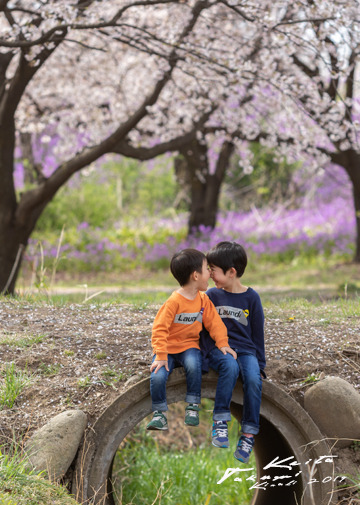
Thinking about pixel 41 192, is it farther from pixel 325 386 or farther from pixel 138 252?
pixel 138 252

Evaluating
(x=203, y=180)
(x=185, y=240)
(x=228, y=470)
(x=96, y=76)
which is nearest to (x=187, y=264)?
(x=228, y=470)

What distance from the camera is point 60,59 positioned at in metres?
11.2

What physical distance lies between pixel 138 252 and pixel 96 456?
10.8 metres

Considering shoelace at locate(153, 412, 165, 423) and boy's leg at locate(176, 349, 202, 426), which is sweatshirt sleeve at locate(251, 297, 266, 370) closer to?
boy's leg at locate(176, 349, 202, 426)

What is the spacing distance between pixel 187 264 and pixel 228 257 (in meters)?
0.32

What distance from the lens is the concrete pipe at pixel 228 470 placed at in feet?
12.0

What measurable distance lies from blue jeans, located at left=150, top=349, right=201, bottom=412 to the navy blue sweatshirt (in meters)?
0.17

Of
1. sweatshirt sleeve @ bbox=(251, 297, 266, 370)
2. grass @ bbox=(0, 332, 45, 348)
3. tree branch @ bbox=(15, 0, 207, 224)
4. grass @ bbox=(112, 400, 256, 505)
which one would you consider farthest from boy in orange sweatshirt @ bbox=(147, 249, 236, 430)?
tree branch @ bbox=(15, 0, 207, 224)

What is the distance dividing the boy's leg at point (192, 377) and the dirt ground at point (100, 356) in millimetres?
537

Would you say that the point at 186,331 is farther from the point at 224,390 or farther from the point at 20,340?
the point at 20,340

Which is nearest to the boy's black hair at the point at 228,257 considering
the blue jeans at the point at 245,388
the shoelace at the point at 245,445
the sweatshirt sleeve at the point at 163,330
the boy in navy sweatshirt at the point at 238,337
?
the boy in navy sweatshirt at the point at 238,337

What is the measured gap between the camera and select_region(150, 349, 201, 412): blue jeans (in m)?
3.55

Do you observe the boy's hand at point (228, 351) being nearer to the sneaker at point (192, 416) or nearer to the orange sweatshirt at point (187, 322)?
the orange sweatshirt at point (187, 322)

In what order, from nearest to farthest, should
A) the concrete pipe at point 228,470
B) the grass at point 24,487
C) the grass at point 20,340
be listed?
the grass at point 24,487 → the concrete pipe at point 228,470 → the grass at point 20,340
